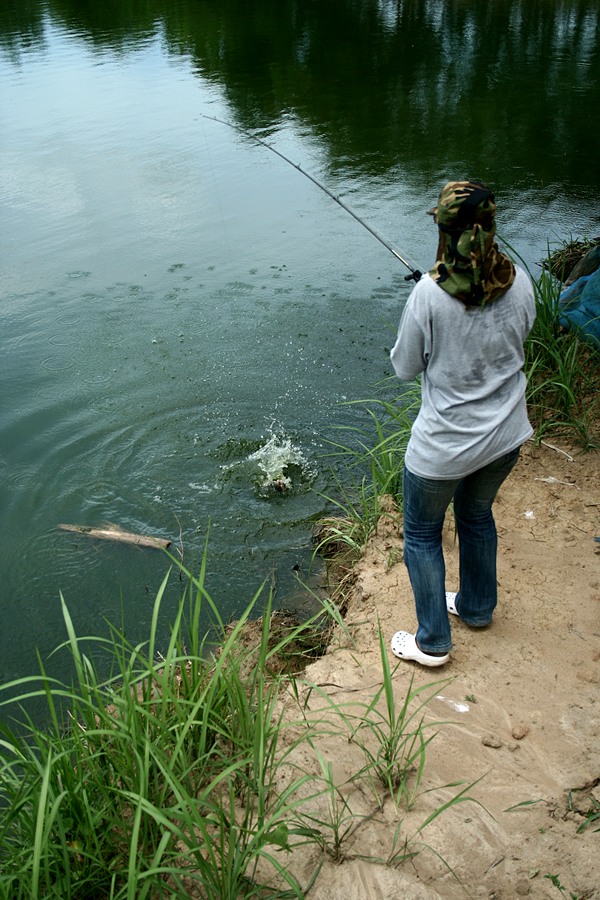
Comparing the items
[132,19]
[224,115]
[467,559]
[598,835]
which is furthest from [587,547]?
[132,19]

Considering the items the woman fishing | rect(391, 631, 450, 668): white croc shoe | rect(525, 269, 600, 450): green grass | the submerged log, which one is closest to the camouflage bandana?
the woman fishing

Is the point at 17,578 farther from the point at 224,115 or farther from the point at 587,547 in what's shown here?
the point at 224,115

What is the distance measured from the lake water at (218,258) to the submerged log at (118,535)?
0.06 metres

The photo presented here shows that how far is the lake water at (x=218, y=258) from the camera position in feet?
14.4

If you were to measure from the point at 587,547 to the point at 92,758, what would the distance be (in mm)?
2183

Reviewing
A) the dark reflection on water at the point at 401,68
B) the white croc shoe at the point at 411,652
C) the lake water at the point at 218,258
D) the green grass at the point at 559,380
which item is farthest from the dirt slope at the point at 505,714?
the dark reflection on water at the point at 401,68

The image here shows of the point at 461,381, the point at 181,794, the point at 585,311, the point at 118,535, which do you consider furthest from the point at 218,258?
the point at 181,794

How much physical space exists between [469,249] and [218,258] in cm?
528

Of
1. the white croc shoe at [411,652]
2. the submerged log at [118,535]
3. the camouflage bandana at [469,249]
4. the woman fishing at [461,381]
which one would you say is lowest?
the submerged log at [118,535]

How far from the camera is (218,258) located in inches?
286

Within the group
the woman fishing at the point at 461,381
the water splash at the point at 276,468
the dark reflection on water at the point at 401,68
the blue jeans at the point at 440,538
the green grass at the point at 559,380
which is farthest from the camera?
the dark reflection on water at the point at 401,68

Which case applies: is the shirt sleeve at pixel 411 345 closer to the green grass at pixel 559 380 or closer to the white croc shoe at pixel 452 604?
the white croc shoe at pixel 452 604

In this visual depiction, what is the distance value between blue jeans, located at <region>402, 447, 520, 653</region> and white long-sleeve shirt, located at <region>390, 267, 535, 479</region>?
0.08 meters

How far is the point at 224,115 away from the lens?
10844 millimetres
